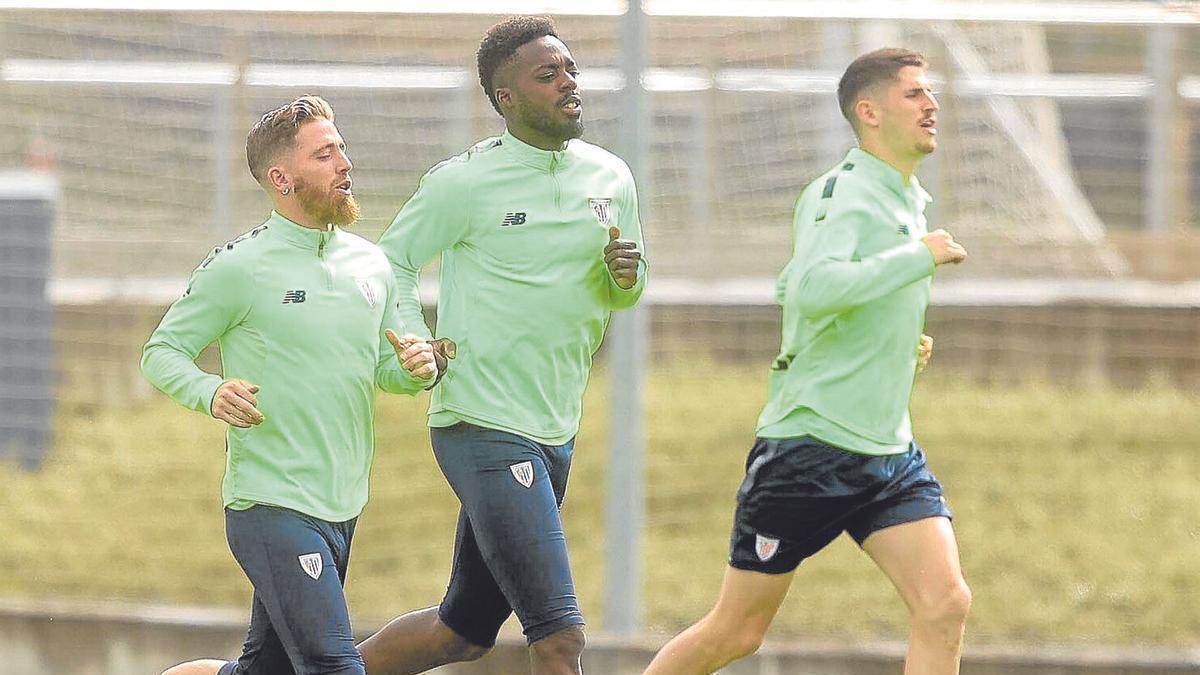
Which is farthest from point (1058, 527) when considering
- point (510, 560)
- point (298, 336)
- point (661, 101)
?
point (298, 336)

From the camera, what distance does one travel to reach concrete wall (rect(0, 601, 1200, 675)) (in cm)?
843

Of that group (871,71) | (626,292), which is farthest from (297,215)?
(871,71)

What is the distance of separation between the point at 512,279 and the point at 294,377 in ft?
2.85

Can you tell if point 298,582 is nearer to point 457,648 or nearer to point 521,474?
point 521,474

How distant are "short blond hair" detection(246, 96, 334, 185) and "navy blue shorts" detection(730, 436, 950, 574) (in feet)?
5.94

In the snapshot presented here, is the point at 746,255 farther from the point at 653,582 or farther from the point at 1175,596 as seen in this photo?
the point at 1175,596

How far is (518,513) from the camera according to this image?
20.6 ft

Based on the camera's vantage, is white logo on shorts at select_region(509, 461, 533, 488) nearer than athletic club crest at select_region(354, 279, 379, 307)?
No

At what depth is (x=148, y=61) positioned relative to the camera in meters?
10.2

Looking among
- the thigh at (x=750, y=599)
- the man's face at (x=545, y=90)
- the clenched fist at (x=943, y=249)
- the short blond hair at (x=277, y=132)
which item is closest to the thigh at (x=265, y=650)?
the short blond hair at (x=277, y=132)

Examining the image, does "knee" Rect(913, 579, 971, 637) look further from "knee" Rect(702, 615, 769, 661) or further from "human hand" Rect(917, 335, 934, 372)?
"human hand" Rect(917, 335, 934, 372)

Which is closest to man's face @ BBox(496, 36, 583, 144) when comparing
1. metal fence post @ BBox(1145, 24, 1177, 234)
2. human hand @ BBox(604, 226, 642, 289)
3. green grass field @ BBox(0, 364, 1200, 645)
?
human hand @ BBox(604, 226, 642, 289)

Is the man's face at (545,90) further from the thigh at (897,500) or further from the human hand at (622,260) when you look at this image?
the thigh at (897,500)

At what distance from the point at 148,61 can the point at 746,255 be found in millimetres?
2963
